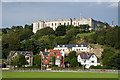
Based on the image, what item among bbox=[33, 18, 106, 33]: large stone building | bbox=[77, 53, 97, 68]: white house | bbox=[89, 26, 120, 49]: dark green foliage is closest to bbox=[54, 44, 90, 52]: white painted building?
bbox=[89, 26, 120, 49]: dark green foliage

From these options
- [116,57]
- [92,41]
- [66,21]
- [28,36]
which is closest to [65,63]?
[116,57]

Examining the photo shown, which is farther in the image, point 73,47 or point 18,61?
point 73,47

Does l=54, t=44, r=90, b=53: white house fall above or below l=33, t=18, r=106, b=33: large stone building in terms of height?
below

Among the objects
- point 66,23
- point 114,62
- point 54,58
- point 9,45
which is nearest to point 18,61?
point 54,58

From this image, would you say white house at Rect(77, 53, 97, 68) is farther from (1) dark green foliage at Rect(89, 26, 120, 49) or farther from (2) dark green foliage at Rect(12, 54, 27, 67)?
(2) dark green foliage at Rect(12, 54, 27, 67)

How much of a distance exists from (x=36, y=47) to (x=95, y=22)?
200 ft

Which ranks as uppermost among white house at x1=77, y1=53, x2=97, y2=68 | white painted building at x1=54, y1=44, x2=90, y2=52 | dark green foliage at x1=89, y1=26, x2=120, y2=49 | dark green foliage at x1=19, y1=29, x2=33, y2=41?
dark green foliage at x1=19, y1=29, x2=33, y2=41

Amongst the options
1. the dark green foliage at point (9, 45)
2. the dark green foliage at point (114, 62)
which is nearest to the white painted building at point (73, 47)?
the dark green foliage at point (9, 45)

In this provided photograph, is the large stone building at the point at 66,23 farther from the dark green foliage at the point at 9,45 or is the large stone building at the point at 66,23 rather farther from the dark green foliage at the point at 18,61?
the dark green foliage at the point at 18,61

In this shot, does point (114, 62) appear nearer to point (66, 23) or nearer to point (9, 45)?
point (9, 45)

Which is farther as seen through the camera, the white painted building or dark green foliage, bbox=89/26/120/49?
the white painted building

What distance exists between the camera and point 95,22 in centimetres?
13875

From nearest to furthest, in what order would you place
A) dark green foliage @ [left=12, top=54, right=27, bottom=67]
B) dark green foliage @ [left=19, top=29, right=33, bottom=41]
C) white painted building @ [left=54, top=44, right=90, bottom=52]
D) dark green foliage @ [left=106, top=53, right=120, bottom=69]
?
1. dark green foliage @ [left=106, top=53, right=120, bottom=69]
2. dark green foliage @ [left=12, top=54, right=27, bottom=67]
3. white painted building @ [left=54, top=44, right=90, bottom=52]
4. dark green foliage @ [left=19, top=29, right=33, bottom=41]

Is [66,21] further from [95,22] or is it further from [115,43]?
[115,43]
